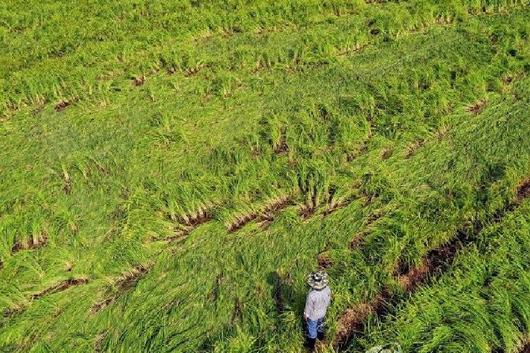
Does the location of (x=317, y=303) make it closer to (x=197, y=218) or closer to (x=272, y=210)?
(x=272, y=210)

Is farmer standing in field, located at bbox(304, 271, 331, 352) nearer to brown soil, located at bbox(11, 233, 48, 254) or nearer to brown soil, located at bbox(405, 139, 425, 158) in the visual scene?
brown soil, located at bbox(405, 139, 425, 158)

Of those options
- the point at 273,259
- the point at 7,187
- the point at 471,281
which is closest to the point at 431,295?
the point at 471,281

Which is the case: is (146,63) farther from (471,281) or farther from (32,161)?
(471,281)

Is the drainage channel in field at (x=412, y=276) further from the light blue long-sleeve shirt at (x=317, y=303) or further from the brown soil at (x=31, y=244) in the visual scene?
the brown soil at (x=31, y=244)

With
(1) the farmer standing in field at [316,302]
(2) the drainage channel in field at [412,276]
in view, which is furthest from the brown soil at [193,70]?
(1) the farmer standing in field at [316,302]

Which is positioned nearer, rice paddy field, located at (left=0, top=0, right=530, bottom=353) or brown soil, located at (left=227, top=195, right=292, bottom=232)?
rice paddy field, located at (left=0, top=0, right=530, bottom=353)

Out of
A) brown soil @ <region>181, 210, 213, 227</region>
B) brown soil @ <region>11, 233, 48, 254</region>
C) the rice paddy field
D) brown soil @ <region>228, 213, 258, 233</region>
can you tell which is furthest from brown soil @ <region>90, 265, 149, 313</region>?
brown soil @ <region>11, 233, 48, 254</region>

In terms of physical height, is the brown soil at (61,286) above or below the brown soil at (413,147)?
below
